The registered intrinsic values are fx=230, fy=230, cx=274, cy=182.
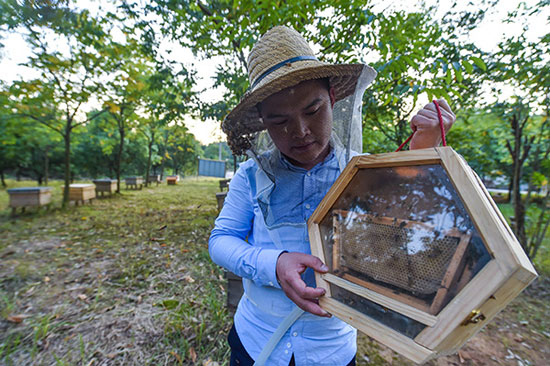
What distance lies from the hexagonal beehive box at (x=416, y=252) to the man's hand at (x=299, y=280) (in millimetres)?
50

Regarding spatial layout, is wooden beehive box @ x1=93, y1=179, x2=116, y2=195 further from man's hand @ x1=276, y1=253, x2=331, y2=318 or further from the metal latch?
the metal latch

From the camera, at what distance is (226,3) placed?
3.96m

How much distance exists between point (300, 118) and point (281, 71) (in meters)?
0.24

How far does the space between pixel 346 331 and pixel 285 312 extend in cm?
36

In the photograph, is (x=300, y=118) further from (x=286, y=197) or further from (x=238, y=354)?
(x=238, y=354)

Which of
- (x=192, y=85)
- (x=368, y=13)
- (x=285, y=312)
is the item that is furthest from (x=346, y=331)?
(x=192, y=85)

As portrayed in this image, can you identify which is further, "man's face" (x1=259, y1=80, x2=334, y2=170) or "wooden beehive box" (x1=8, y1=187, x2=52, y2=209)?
"wooden beehive box" (x1=8, y1=187, x2=52, y2=209)

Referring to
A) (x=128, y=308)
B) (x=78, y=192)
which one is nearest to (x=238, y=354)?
(x=128, y=308)

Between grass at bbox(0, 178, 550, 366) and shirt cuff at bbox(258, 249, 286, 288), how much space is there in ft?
7.35

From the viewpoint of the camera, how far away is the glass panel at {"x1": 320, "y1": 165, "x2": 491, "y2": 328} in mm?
635

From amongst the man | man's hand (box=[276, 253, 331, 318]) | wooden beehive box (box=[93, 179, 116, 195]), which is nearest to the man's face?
the man

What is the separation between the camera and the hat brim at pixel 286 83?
1058 mm

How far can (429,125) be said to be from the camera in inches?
38.7

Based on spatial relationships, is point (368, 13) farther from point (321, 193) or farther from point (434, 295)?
point (434, 295)
